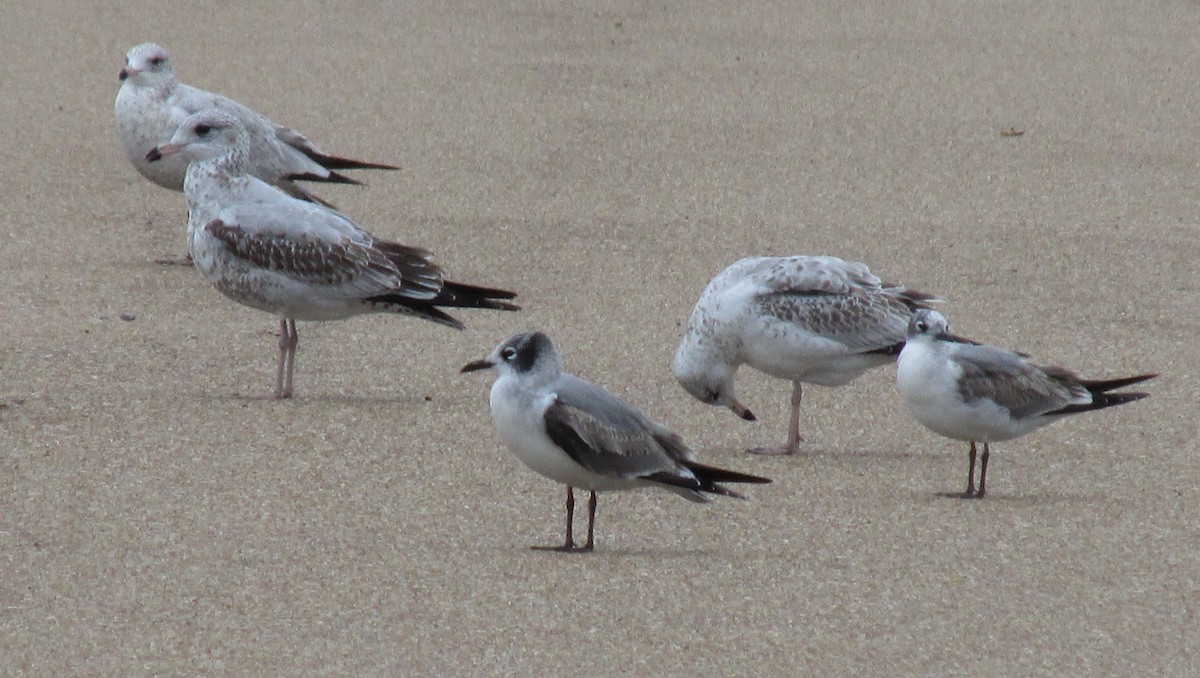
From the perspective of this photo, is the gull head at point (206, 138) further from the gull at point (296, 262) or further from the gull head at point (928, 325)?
the gull head at point (928, 325)

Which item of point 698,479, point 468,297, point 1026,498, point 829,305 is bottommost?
point 1026,498

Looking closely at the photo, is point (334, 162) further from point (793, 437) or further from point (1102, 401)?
point (1102, 401)

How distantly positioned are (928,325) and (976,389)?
0.90 ft

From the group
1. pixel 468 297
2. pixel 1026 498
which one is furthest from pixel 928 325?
pixel 468 297

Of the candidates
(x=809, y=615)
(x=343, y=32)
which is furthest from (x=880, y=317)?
(x=343, y=32)

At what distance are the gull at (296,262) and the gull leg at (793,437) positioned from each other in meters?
1.22

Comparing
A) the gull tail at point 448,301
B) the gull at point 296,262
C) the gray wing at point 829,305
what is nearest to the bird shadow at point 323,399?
the gull at point 296,262

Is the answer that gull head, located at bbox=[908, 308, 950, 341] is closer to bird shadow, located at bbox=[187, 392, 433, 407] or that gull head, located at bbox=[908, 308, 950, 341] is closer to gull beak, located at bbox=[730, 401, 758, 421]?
gull beak, located at bbox=[730, 401, 758, 421]

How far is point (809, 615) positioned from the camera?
4.86 meters

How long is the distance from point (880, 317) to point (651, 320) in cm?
138

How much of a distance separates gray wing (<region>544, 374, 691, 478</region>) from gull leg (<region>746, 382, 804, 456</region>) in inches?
46.8

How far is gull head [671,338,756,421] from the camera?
672cm

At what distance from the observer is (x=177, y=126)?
9172 millimetres

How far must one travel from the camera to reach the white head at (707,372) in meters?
6.73
